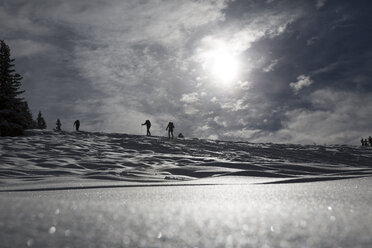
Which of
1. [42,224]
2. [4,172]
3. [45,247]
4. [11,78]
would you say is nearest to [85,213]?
[42,224]

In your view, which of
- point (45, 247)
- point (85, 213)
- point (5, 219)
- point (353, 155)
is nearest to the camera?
point (45, 247)

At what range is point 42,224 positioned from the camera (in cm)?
121

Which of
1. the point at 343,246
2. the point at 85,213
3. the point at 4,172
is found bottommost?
the point at 4,172

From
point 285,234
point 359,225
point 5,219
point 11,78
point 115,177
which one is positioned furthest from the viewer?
point 11,78

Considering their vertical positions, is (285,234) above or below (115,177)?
above

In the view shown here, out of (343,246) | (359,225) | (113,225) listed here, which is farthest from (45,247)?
(359,225)

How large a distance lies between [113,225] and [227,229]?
1.47ft

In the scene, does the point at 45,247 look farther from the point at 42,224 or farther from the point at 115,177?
the point at 115,177

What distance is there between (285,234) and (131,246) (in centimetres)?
50

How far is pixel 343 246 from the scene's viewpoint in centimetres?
87

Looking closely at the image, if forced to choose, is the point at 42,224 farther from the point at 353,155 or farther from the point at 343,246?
the point at 353,155

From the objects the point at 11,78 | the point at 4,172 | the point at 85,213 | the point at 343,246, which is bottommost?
the point at 4,172

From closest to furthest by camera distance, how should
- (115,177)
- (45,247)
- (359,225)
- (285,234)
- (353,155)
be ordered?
(45,247)
(285,234)
(359,225)
(115,177)
(353,155)

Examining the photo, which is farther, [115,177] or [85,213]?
[115,177]
